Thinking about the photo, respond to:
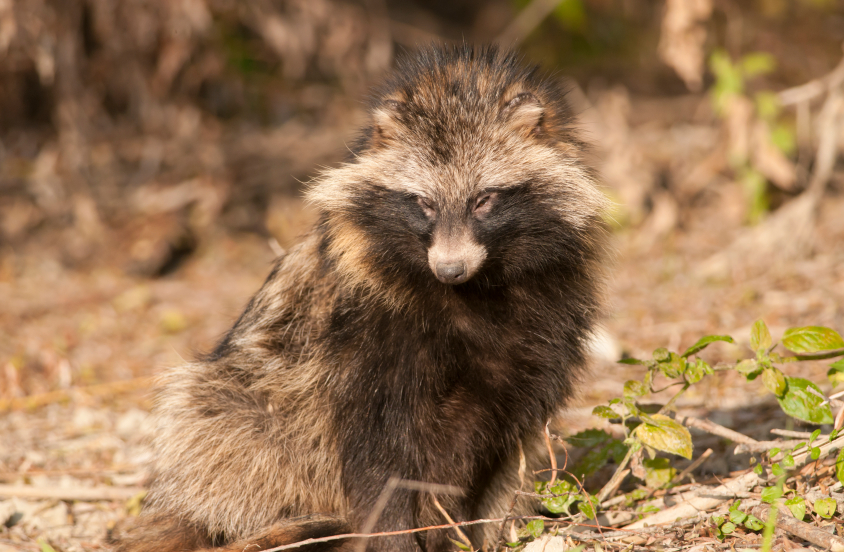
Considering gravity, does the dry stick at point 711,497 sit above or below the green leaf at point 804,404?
below

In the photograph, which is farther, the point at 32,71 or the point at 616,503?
the point at 32,71

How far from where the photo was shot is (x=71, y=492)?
4840mm

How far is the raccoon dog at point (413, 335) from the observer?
3.65 meters

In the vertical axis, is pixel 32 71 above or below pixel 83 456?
above

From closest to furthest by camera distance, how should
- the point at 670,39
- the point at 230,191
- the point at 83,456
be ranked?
the point at 83,456, the point at 670,39, the point at 230,191

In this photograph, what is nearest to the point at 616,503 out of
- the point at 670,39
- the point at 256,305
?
the point at 256,305

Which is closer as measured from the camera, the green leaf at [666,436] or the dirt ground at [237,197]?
the green leaf at [666,436]

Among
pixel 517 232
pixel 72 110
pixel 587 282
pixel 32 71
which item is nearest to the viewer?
pixel 517 232

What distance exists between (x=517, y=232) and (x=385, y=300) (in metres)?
0.73

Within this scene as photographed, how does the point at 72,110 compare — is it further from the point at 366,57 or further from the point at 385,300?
the point at 385,300

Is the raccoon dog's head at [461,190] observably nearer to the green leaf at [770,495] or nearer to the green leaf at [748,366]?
the green leaf at [748,366]

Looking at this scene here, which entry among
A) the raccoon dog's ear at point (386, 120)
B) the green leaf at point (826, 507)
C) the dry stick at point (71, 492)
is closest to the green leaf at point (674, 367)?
the green leaf at point (826, 507)

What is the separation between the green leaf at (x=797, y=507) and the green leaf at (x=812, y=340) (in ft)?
2.28

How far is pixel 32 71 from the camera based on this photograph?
9.94m
